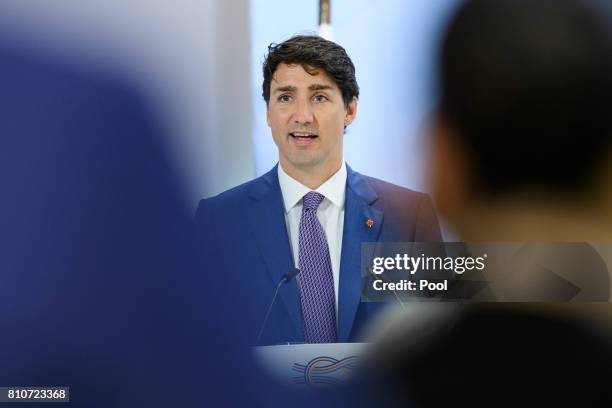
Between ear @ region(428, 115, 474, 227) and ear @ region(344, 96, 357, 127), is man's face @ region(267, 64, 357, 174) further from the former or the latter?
ear @ region(428, 115, 474, 227)

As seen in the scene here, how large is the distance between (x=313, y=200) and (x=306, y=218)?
0.21 feet

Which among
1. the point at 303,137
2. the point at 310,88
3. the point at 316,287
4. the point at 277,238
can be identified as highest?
the point at 310,88

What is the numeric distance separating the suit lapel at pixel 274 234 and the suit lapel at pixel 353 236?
15cm

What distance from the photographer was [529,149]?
2.26 meters

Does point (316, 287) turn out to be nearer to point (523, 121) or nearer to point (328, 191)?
point (328, 191)

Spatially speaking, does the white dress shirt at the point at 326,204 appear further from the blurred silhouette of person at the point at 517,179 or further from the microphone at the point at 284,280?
the blurred silhouette of person at the point at 517,179

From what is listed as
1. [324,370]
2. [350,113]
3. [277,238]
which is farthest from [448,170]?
[324,370]

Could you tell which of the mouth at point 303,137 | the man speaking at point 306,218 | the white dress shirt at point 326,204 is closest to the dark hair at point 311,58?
the man speaking at point 306,218

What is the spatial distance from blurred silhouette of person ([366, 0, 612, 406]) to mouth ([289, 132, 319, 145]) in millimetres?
407

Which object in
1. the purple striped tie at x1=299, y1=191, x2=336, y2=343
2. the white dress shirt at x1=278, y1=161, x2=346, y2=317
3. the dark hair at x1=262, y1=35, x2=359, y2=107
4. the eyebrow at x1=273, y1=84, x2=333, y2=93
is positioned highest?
the dark hair at x1=262, y1=35, x2=359, y2=107

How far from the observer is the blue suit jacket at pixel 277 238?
2.22 m

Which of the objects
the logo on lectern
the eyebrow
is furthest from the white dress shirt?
the logo on lectern

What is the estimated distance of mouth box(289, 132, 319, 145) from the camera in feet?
7.25

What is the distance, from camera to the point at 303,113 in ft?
7.20
